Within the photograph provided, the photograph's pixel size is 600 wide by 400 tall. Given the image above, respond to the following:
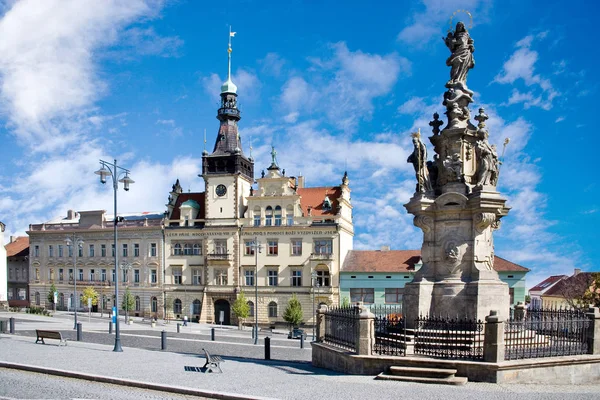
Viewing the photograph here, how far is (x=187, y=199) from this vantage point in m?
58.3

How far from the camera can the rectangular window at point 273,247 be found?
52.3 metres

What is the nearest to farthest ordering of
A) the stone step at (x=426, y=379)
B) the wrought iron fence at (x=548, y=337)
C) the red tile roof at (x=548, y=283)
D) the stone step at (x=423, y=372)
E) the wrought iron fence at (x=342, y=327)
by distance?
the stone step at (x=426, y=379) → the stone step at (x=423, y=372) → the wrought iron fence at (x=548, y=337) → the wrought iron fence at (x=342, y=327) → the red tile roof at (x=548, y=283)

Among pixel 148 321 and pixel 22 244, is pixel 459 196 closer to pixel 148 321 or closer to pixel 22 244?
pixel 148 321

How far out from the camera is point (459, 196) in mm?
16859

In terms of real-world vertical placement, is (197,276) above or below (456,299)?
below

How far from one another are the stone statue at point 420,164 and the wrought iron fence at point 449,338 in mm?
4293

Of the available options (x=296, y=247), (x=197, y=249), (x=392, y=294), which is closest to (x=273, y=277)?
(x=296, y=247)

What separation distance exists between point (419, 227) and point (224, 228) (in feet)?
124

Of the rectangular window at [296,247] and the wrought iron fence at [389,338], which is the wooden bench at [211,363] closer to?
the wrought iron fence at [389,338]

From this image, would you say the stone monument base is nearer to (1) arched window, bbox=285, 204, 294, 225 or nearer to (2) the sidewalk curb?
(2) the sidewalk curb

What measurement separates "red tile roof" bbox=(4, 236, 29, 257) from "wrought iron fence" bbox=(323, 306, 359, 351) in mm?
58863

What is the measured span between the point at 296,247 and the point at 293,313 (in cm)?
652

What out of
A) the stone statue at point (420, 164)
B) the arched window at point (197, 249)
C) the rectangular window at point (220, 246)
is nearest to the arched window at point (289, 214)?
the rectangular window at point (220, 246)

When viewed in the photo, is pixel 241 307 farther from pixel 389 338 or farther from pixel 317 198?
pixel 389 338
